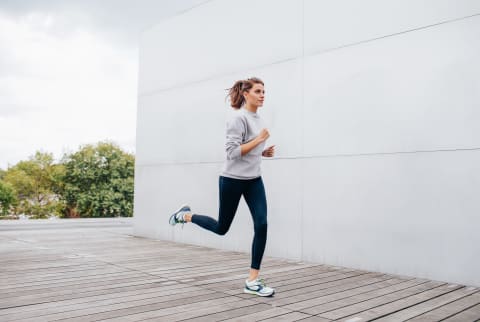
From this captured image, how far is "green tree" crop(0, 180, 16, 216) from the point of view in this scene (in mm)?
33594

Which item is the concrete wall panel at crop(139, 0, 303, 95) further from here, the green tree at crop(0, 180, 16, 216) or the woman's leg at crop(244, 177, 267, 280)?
the green tree at crop(0, 180, 16, 216)

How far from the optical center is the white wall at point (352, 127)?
3.29 meters

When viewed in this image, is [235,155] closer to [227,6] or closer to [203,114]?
[203,114]

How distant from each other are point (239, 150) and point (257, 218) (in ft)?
1.55

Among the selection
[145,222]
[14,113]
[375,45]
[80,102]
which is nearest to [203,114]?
[145,222]

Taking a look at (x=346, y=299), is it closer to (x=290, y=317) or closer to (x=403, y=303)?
(x=403, y=303)

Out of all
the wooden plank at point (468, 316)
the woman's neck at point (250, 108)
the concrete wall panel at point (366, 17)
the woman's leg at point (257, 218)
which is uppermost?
the concrete wall panel at point (366, 17)

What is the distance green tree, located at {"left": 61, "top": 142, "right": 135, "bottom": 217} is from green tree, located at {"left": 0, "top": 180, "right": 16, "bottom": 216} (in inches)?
503

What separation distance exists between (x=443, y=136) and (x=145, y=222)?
4.41 meters

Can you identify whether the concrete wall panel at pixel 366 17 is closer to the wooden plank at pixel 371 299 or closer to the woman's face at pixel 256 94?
the woman's face at pixel 256 94

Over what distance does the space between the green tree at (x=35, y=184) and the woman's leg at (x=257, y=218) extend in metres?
31.6

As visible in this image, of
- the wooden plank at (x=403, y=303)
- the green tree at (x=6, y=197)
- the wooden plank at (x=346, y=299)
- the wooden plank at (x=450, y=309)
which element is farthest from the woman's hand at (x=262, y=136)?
the green tree at (x=6, y=197)

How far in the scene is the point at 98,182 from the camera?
23562mm

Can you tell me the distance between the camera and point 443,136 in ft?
11.0
